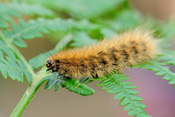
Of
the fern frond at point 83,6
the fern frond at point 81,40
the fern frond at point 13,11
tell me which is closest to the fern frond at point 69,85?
the fern frond at point 81,40

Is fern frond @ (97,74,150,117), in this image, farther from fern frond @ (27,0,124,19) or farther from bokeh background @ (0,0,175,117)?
bokeh background @ (0,0,175,117)

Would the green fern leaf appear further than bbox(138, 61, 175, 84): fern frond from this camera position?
No

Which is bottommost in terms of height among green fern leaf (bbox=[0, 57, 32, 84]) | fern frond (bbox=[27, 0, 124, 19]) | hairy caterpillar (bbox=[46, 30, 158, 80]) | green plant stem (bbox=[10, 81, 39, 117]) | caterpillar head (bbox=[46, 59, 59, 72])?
green plant stem (bbox=[10, 81, 39, 117])

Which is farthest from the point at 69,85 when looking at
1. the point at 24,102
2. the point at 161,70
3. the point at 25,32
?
the point at 25,32

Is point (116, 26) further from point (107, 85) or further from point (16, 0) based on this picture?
point (107, 85)

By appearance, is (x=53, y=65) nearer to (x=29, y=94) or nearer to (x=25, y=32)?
(x=29, y=94)

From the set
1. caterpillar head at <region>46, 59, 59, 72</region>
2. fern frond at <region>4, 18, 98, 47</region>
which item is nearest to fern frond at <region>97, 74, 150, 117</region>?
caterpillar head at <region>46, 59, 59, 72</region>

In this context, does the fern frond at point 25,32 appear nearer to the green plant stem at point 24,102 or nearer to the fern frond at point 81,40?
the fern frond at point 81,40
